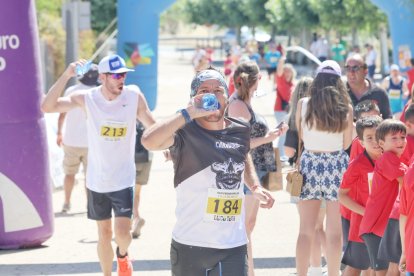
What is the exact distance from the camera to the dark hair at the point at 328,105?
7.86 meters

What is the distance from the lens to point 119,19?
25.6 metres

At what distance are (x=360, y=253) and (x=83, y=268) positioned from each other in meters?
2.96

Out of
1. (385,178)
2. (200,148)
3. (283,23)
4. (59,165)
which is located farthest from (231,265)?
(283,23)

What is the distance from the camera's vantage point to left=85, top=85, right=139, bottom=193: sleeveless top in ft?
26.7

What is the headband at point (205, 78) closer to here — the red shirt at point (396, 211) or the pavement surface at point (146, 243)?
the red shirt at point (396, 211)

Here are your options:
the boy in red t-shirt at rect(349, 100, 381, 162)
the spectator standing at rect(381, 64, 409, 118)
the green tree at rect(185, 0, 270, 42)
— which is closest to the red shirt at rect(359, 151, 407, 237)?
the boy in red t-shirt at rect(349, 100, 381, 162)

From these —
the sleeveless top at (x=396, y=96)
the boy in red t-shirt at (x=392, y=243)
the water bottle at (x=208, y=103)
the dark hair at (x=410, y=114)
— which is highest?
the water bottle at (x=208, y=103)

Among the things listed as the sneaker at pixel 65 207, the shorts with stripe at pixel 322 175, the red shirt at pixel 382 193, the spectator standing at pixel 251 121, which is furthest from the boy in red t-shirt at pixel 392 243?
the sneaker at pixel 65 207

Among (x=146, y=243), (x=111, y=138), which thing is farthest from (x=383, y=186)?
(x=146, y=243)

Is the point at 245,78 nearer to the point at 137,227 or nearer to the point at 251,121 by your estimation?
the point at 251,121

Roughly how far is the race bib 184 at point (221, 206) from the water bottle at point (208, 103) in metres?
0.55

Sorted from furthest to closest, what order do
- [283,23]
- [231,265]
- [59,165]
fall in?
[283,23] < [59,165] < [231,265]

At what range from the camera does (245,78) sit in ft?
27.0

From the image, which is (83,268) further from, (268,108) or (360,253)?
(268,108)
